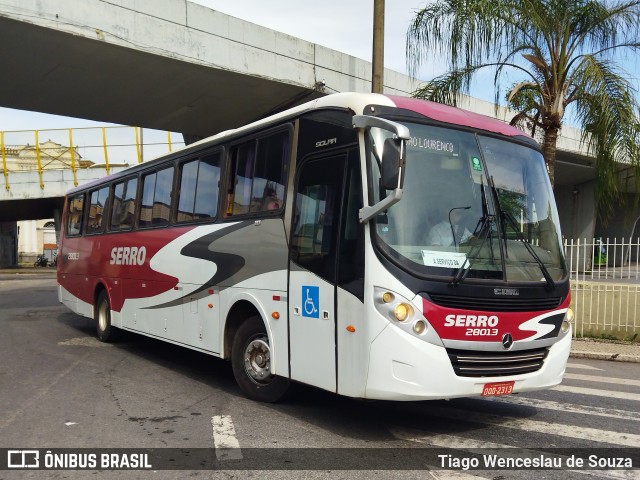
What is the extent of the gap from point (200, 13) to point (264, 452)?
1074 centimetres

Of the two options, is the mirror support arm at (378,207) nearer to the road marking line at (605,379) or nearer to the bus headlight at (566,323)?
the bus headlight at (566,323)

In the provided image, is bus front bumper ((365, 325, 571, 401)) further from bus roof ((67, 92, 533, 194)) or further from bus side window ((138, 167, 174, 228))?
bus side window ((138, 167, 174, 228))

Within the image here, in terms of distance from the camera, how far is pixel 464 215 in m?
5.62

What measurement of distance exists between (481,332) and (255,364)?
9.08ft

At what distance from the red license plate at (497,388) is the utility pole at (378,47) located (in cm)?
776

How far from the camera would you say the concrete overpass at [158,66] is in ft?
37.9

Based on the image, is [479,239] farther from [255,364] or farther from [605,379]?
[605,379]

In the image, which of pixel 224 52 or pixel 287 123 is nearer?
pixel 287 123

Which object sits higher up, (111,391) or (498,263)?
(498,263)

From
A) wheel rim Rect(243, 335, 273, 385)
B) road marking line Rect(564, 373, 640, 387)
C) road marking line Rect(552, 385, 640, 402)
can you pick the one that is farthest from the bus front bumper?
road marking line Rect(564, 373, 640, 387)

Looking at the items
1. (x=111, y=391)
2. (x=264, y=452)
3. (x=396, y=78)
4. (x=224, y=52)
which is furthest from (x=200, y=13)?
(x=264, y=452)

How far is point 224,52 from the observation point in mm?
13672

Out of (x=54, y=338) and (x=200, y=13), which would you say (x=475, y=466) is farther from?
(x=200, y=13)

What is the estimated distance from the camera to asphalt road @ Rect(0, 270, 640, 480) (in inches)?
194
